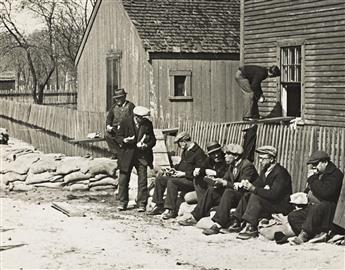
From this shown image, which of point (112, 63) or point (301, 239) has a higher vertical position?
point (112, 63)

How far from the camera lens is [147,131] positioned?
1284cm

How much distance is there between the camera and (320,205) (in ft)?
30.7

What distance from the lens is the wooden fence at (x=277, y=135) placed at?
12.2m

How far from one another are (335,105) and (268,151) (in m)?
6.71

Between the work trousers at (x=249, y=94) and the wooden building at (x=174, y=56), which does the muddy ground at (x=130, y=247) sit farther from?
the wooden building at (x=174, y=56)

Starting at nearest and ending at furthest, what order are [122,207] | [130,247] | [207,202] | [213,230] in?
[130,247] < [213,230] < [207,202] < [122,207]

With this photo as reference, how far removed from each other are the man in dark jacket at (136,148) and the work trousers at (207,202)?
5.96 feet

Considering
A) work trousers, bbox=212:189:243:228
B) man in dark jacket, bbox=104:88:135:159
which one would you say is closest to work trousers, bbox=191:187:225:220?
work trousers, bbox=212:189:243:228

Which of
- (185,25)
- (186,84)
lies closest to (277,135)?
(186,84)

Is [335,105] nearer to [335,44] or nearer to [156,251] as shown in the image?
[335,44]

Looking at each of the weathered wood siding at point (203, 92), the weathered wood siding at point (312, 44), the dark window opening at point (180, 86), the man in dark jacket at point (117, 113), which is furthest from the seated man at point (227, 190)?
the dark window opening at point (180, 86)

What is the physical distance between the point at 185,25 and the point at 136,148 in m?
11.9

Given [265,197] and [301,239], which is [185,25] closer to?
[265,197]

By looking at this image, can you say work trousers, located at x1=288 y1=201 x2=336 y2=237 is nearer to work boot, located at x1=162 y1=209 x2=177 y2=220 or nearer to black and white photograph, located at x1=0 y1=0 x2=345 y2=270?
black and white photograph, located at x1=0 y1=0 x2=345 y2=270
